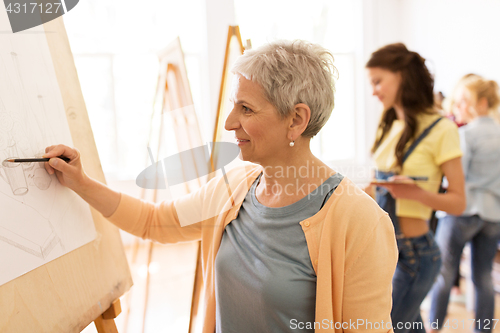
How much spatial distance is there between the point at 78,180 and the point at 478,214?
200 cm

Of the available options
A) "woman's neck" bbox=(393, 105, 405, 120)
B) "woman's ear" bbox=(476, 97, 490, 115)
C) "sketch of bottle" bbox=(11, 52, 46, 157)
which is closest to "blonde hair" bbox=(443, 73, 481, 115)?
"woman's ear" bbox=(476, 97, 490, 115)

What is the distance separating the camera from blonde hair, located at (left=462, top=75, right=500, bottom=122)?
204 centimetres

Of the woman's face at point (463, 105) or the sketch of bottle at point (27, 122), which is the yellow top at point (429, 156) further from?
the sketch of bottle at point (27, 122)

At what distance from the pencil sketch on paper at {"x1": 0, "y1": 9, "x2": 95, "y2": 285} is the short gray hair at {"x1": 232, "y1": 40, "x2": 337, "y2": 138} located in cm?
51

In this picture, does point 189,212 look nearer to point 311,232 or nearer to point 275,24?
point 311,232

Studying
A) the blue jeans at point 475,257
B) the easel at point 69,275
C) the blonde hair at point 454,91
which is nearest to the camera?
the easel at point 69,275

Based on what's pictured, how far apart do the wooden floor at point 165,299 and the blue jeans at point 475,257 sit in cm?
21

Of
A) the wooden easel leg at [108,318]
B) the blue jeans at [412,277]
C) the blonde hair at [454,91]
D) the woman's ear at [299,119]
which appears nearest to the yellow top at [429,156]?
the blue jeans at [412,277]

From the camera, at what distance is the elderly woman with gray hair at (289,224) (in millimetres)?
837

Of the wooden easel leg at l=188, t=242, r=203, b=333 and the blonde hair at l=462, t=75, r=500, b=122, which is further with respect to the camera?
the blonde hair at l=462, t=75, r=500, b=122

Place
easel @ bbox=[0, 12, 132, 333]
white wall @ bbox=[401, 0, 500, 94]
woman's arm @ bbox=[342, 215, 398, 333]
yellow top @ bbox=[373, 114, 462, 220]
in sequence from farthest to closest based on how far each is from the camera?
white wall @ bbox=[401, 0, 500, 94] → yellow top @ bbox=[373, 114, 462, 220] → woman's arm @ bbox=[342, 215, 398, 333] → easel @ bbox=[0, 12, 132, 333]

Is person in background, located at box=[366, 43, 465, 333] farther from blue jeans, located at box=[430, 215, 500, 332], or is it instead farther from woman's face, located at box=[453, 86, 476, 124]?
woman's face, located at box=[453, 86, 476, 124]

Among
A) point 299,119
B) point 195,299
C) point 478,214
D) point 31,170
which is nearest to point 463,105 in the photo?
point 478,214

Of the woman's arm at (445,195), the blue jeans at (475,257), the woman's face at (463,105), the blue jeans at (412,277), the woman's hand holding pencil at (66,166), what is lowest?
the blue jeans at (475,257)
